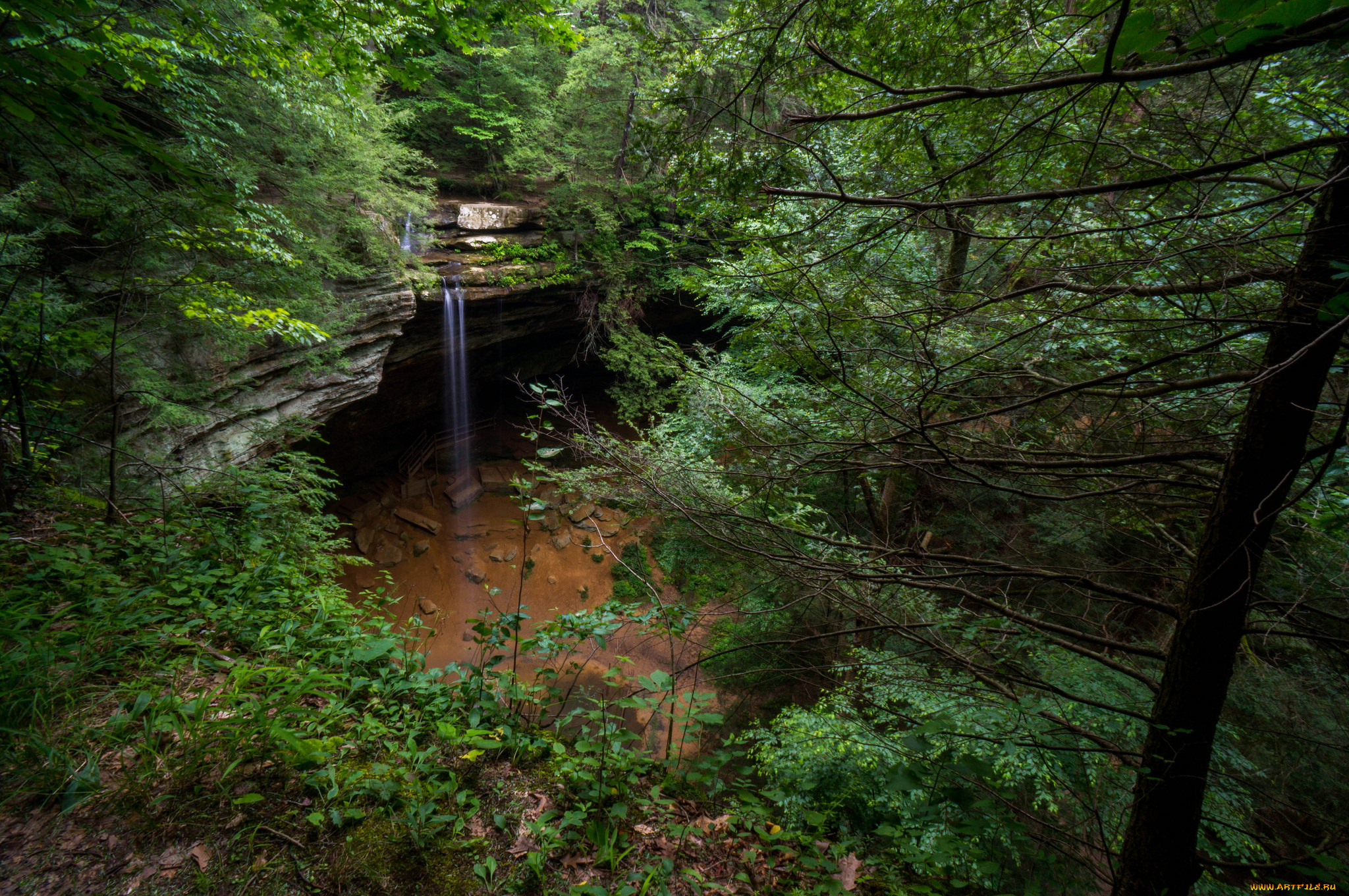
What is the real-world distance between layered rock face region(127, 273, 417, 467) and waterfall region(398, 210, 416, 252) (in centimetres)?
153

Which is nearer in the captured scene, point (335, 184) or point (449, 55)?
point (335, 184)

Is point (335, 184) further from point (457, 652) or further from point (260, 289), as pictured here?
point (457, 652)

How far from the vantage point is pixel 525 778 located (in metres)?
2.08

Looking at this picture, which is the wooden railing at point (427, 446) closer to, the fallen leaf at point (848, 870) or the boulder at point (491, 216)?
the boulder at point (491, 216)

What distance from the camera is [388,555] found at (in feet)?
33.6

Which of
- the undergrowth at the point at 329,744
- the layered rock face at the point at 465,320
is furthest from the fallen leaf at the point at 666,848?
the layered rock face at the point at 465,320

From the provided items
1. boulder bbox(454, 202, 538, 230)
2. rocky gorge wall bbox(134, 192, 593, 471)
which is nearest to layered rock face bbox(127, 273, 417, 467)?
rocky gorge wall bbox(134, 192, 593, 471)

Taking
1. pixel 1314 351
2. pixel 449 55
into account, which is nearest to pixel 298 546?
pixel 1314 351

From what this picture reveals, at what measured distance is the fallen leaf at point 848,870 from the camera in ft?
6.25

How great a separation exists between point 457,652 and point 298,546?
554 cm

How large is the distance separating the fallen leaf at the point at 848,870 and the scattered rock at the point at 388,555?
10.4 metres

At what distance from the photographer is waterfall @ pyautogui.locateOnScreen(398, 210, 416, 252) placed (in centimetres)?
908

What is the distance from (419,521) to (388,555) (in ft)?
3.35

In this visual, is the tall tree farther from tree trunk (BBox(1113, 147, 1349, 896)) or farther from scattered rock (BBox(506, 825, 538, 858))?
scattered rock (BBox(506, 825, 538, 858))
